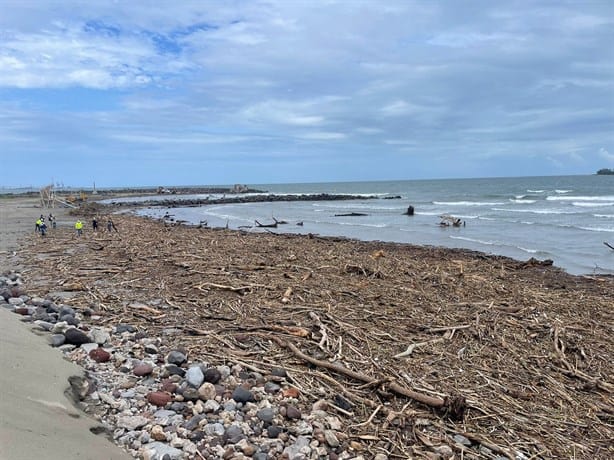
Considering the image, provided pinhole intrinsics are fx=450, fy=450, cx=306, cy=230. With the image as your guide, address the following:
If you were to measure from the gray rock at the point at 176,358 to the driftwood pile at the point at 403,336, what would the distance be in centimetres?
26

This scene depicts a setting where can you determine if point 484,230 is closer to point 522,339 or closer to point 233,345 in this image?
point 522,339

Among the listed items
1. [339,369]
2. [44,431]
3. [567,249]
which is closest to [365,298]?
[339,369]

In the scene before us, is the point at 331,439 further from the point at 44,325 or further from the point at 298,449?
the point at 44,325

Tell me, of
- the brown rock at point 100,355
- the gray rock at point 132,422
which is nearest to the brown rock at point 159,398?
the gray rock at point 132,422

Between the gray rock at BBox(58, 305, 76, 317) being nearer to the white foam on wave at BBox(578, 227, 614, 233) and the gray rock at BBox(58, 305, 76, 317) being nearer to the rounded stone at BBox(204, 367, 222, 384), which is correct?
the rounded stone at BBox(204, 367, 222, 384)

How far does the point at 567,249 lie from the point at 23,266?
Result: 66.0 ft

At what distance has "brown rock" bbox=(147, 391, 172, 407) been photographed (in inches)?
164

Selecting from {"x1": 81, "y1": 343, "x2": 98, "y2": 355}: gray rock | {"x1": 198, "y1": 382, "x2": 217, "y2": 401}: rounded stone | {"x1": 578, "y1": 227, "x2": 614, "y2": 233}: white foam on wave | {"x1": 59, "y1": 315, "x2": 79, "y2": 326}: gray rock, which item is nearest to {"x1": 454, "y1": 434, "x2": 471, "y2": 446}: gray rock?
{"x1": 198, "y1": 382, "x2": 217, "y2": 401}: rounded stone

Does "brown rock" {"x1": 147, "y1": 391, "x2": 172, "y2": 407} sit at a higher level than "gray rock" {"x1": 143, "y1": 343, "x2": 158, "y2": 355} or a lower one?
lower

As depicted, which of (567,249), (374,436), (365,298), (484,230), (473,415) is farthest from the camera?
(484,230)

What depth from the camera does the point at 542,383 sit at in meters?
4.95

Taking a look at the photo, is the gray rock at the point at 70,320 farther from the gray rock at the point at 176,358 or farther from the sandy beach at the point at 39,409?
the gray rock at the point at 176,358

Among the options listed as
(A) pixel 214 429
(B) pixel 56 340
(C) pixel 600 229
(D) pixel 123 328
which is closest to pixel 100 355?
(B) pixel 56 340

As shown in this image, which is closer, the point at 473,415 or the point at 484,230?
the point at 473,415
